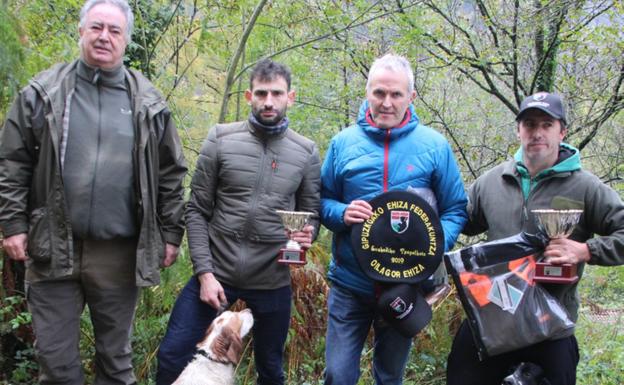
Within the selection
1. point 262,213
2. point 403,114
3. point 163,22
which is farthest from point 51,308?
point 163,22

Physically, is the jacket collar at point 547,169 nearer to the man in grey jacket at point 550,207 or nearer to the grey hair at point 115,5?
the man in grey jacket at point 550,207

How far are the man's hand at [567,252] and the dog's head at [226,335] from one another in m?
1.92

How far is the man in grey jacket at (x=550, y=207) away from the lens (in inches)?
125

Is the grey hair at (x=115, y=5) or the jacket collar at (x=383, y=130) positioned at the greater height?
the grey hair at (x=115, y=5)

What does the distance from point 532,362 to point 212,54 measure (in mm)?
5195

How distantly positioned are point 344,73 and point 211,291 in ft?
20.8

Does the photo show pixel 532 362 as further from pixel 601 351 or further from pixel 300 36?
pixel 300 36

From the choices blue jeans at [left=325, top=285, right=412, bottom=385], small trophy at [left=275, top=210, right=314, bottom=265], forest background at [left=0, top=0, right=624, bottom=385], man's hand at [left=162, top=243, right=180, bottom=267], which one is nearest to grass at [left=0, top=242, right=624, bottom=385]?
forest background at [left=0, top=0, right=624, bottom=385]

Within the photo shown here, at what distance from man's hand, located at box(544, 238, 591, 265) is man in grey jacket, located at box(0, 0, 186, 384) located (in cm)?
240

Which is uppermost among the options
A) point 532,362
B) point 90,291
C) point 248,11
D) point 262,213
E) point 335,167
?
point 248,11

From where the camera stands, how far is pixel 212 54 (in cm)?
698

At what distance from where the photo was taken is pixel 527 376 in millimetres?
3244

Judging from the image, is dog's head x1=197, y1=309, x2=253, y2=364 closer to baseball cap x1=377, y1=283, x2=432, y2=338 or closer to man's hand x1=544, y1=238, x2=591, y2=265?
baseball cap x1=377, y1=283, x2=432, y2=338

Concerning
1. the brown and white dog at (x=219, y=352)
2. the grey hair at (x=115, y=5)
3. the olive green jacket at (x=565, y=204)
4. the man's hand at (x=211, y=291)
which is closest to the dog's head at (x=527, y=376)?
the olive green jacket at (x=565, y=204)
